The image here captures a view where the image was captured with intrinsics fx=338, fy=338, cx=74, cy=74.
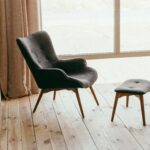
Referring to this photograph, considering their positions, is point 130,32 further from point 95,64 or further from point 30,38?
point 30,38

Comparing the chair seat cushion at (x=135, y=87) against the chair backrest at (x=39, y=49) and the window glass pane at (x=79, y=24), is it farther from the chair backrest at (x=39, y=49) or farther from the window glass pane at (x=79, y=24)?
the window glass pane at (x=79, y=24)

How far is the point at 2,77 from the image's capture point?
4.21 metres

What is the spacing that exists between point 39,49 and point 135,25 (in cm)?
171

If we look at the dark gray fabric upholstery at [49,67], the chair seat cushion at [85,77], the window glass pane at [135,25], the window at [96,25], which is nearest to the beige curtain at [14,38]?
the dark gray fabric upholstery at [49,67]

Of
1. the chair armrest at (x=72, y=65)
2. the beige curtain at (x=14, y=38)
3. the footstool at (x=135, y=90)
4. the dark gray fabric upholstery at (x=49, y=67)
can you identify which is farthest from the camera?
the beige curtain at (x=14, y=38)

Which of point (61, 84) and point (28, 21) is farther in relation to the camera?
point (28, 21)

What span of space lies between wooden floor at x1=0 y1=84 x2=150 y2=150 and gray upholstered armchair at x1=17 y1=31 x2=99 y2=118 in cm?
18

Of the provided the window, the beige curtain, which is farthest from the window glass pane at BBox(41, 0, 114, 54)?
the beige curtain

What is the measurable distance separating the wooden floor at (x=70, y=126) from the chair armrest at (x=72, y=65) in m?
0.42

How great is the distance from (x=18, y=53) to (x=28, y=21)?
0.42m

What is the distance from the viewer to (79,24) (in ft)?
15.8

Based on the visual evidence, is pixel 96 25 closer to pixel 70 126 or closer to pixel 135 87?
pixel 135 87

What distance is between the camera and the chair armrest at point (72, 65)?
391 cm

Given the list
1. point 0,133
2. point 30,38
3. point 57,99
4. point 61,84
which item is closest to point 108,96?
point 57,99
